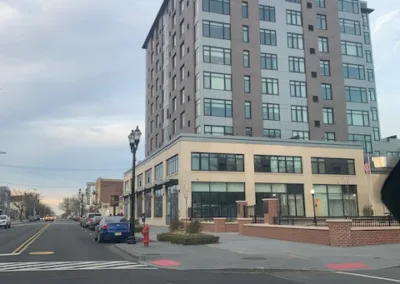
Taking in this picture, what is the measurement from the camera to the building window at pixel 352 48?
6046 centimetres

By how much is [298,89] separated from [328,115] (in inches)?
215

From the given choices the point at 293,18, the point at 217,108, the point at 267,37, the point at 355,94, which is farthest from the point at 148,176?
the point at 355,94

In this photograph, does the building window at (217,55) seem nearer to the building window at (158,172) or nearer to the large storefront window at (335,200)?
the building window at (158,172)

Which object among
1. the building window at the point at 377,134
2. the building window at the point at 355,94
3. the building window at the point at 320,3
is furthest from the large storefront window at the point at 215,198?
the building window at the point at 377,134

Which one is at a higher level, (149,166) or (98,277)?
(149,166)

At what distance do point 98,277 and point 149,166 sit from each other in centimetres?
4797

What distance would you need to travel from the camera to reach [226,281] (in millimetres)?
11312

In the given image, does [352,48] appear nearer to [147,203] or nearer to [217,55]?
[217,55]

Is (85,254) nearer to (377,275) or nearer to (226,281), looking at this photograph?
(226,281)

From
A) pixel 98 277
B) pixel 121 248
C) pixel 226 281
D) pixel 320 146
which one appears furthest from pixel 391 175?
pixel 320 146

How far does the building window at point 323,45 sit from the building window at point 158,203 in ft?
94.9

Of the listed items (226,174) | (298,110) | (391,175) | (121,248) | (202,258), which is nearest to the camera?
(391,175)

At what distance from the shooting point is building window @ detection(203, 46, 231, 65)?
52.2 metres

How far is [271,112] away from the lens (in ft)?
178
